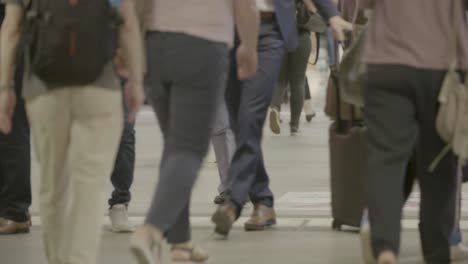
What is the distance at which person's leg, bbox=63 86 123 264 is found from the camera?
18.0 feet

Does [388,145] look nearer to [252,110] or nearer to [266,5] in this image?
[252,110]

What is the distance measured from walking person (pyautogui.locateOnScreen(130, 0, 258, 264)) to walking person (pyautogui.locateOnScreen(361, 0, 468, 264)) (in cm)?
67

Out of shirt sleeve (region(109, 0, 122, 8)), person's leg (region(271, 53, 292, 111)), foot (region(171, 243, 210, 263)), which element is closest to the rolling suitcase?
foot (region(171, 243, 210, 263))

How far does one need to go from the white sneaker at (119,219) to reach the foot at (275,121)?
861 centimetres

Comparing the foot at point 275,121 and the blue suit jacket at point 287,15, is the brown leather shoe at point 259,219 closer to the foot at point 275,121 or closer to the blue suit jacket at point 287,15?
the blue suit jacket at point 287,15

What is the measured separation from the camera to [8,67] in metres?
5.51

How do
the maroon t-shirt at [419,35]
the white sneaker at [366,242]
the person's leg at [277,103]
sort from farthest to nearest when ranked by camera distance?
the person's leg at [277,103] → the white sneaker at [366,242] → the maroon t-shirt at [419,35]

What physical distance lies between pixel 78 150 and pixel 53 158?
0.13 m

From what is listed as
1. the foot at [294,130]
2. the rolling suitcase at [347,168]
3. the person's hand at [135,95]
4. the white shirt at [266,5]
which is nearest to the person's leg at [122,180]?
the white shirt at [266,5]

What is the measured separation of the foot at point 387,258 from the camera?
18.7ft

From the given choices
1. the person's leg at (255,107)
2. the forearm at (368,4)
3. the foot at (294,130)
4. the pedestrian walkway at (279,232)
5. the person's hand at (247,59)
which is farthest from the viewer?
the foot at (294,130)

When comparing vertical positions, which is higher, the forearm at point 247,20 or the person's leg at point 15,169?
the forearm at point 247,20

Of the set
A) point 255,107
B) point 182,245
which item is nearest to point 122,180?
point 255,107

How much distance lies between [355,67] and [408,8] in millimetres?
774
